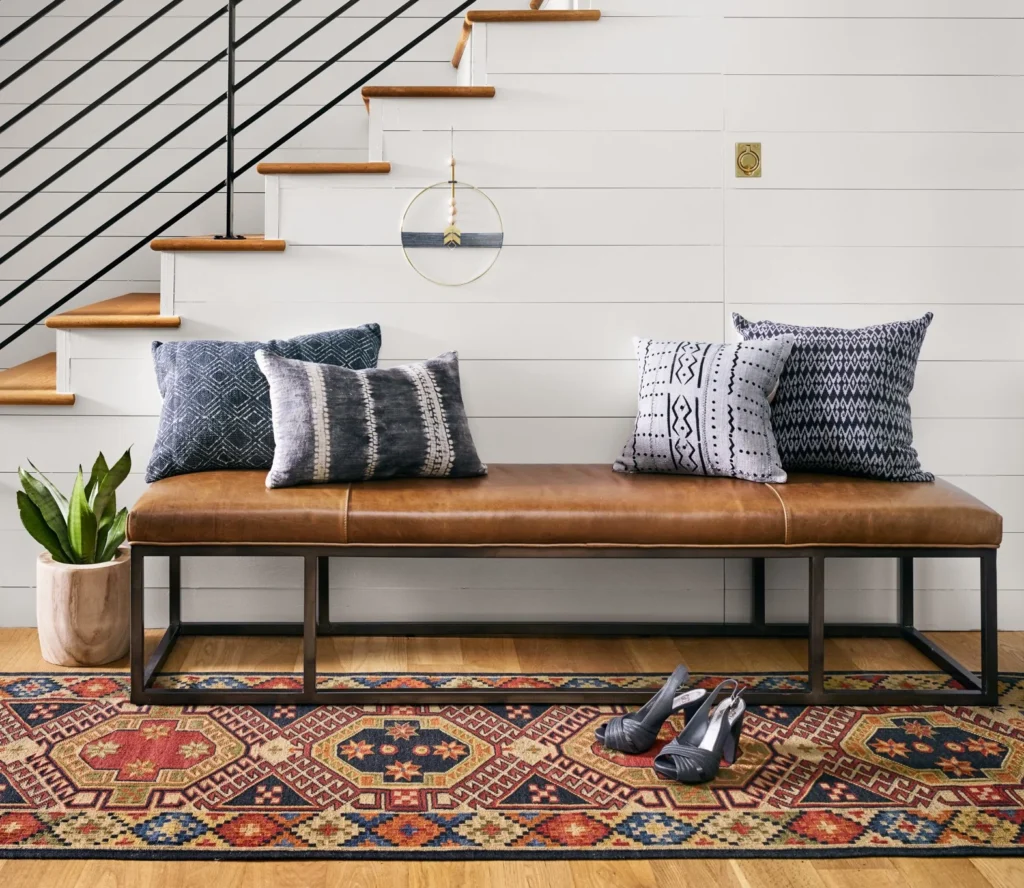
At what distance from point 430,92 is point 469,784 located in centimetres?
192

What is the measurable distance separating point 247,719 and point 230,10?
6.61 feet

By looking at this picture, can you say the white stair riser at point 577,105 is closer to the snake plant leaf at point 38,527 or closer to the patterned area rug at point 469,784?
the snake plant leaf at point 38,527

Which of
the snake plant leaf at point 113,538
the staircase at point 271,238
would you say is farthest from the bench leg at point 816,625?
the snake plant leaf at point 113,538

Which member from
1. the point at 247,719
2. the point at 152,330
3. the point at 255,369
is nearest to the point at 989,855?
the point at 247,719

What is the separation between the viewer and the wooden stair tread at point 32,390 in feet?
9.45

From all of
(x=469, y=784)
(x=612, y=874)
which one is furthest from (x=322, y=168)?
(x=612, y=874)

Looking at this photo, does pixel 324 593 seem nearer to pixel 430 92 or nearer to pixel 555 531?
pixel 555 531

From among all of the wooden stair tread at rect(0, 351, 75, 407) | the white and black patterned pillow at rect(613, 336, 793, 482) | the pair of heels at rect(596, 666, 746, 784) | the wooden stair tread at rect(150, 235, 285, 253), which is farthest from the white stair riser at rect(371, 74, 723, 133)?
the pair of heels at rect(596, 666, 746, 784)

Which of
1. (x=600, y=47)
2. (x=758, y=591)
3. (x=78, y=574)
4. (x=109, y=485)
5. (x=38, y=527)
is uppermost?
(x=600, y=47)

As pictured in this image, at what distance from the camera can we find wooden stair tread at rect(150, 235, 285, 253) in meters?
2.88

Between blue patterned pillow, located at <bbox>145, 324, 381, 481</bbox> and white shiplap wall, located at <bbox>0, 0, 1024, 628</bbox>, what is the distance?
230mm

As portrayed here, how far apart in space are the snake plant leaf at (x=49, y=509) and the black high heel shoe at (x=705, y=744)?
1.65 meters

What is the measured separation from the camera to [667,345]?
281 cm

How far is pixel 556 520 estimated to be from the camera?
2424mm
